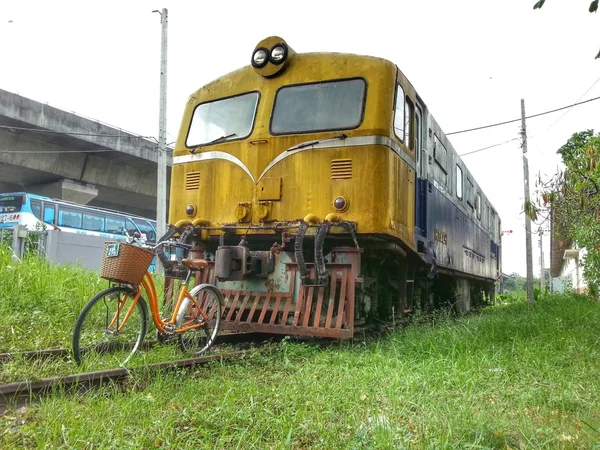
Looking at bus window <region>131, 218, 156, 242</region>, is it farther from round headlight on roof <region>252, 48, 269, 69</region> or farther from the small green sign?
the small green sign

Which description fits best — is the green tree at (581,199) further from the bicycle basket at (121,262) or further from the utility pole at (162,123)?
the utility pole at (162,123)

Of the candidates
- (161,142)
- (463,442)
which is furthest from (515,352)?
(161,142)

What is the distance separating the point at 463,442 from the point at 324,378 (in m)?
1.47

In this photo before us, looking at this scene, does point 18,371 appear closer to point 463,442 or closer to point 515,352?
point 463,442

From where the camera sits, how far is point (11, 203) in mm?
17016

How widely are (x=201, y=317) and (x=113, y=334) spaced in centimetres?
90

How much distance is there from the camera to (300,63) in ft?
19.3

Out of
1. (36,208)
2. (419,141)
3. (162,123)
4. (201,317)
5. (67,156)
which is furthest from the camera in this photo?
(67,156)

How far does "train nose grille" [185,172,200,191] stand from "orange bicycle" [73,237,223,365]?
1331 mm

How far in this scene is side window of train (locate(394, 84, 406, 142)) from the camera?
18.3 ft

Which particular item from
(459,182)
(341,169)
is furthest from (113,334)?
(459,182)

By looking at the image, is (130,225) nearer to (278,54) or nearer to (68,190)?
(68,190)

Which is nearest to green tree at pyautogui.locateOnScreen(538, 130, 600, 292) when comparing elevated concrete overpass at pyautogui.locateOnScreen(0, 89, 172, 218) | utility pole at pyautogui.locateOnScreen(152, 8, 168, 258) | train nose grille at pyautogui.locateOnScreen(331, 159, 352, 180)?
train nose grille at pyautogui.locateOnScreen(331, 159, 352, 180)

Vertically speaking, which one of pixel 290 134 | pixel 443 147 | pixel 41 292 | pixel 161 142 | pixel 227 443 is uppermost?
pixel 161 142
